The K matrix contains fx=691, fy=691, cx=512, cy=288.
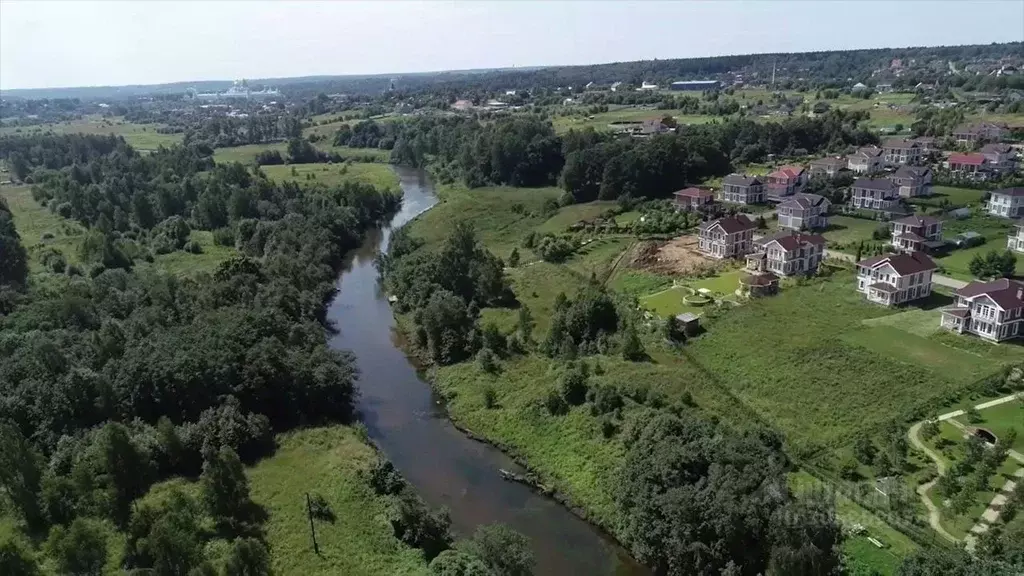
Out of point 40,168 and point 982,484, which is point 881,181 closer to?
point 982,484

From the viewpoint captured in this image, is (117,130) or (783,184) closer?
(783,184)

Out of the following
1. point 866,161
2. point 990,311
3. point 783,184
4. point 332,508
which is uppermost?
point 866,161

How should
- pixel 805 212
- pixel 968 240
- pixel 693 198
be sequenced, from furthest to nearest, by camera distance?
pixel 693 198 < pixel 805 212 < pixel 968 240

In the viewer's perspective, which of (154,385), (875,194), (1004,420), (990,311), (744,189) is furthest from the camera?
(744,189)

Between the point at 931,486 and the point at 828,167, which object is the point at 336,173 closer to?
the point at 828,167

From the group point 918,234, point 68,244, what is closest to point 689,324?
point 918,234

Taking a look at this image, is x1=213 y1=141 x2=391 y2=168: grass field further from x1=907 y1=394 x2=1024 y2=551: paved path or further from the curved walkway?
the curved walkway
